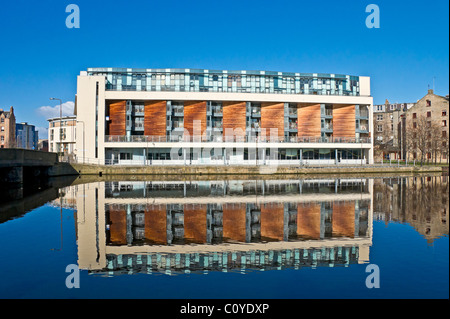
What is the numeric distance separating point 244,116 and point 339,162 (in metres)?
19.1

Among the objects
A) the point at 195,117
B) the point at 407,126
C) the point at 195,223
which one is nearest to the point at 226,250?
the point at 195,223

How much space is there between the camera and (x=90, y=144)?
5712 centimetres

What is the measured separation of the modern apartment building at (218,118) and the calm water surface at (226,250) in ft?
127

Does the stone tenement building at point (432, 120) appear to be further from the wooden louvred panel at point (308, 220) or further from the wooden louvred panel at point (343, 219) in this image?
the wooden louvred panel at point (308, 220)

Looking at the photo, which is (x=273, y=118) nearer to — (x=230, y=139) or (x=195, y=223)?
(x=230, y=139)

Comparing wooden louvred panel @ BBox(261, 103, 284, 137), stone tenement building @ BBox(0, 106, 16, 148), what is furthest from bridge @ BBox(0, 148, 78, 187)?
stone tenement building @ BBox(0, 106, 16, 148)

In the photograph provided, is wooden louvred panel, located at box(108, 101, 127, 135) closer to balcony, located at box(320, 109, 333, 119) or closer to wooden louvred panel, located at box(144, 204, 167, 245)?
balcony, located at box(320, 109, 333, 119)

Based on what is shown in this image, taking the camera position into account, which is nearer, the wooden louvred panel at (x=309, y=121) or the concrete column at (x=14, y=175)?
the concrete column at (x=14, y=175)

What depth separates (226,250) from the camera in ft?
37.4

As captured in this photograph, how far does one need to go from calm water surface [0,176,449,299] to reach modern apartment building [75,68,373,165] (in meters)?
38.6

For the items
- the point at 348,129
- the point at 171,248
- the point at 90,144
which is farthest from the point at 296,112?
the point at 171,248

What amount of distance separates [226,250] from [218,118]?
52.5m

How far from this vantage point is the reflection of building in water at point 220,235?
33.7ft

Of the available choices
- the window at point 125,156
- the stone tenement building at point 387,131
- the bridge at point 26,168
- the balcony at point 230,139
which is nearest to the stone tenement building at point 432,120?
the stone tenement building at point 387,131
